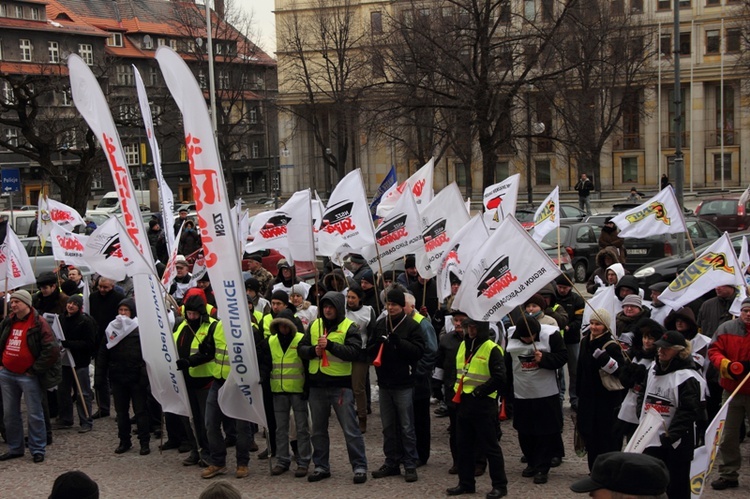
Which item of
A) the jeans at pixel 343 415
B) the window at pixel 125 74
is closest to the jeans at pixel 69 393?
the jeans at pixel 343 415

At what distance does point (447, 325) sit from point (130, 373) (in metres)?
3.31

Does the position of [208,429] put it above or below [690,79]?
below

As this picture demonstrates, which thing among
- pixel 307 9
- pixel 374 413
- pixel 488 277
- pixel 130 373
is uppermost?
pixel 307 9

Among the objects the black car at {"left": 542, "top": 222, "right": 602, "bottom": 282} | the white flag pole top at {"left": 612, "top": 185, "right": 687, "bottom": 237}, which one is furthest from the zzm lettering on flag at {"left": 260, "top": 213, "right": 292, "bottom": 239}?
the black car at {"left": 542, "top": 222, "right": 602, "bottom": 282}

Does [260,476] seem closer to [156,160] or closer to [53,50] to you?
[156,160]

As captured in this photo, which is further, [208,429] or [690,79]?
[690,79]

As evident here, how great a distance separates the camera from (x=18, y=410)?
10.3 metres

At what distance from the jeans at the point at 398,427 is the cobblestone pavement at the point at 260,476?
0.20m

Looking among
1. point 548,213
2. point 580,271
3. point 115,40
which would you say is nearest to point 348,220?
point 548,213

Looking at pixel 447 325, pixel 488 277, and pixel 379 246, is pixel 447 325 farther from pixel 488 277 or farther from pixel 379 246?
pixel 379 246

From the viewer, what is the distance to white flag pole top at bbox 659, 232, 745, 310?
993 centimetres

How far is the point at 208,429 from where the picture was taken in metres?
9.43

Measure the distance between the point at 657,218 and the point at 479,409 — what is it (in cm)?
625

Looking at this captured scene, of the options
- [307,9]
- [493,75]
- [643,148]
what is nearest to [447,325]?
[493,75]
